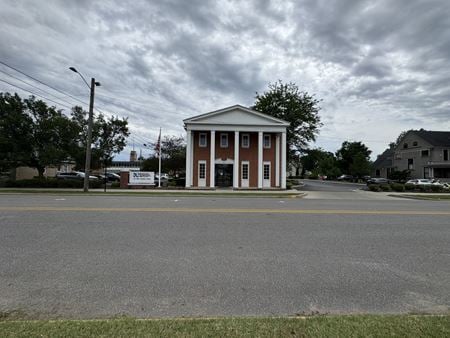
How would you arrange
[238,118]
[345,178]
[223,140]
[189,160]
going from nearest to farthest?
[189,160]
[238,118]
[223,140]
[345,178]

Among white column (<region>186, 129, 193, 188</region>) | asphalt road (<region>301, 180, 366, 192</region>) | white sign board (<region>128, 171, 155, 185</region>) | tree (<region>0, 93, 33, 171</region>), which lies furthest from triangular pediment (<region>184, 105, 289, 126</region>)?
tree (<region>0, 93, 33, 171</region>)

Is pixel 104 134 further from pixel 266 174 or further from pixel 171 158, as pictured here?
pixel 266 174

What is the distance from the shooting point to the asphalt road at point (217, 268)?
369 cm

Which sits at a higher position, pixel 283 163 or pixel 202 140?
pixel 202 140

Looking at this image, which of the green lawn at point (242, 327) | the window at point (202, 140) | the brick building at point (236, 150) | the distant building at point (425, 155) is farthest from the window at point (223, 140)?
the distant building at point (425, 155)

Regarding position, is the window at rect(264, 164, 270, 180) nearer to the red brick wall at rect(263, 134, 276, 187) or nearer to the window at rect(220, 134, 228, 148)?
the red brick wall at rect(263, 134, 276, 187)

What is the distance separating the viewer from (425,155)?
49375mm

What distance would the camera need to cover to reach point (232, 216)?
33.7 ft

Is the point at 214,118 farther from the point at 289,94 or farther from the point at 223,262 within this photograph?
the point at 223,262

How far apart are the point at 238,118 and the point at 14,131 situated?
23.8m

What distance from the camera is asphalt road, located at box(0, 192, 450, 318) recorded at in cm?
369

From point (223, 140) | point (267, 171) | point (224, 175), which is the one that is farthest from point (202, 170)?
point (267, 171)

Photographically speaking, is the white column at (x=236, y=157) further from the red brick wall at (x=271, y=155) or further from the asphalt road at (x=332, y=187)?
the asphalt road at (x=332, y=187)

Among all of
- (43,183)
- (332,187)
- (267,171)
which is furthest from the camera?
(332,187)
